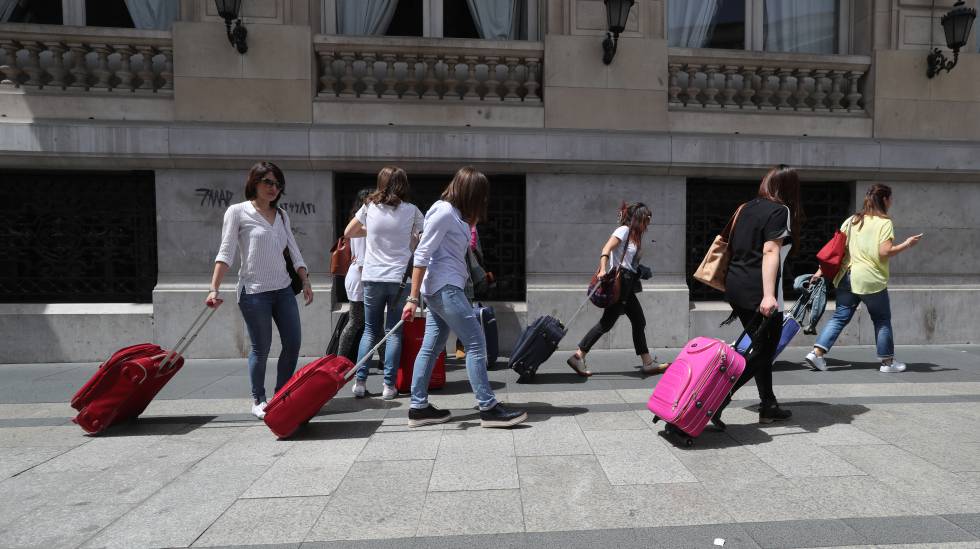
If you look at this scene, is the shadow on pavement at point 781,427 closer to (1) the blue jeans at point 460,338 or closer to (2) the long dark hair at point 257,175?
(1) the blue jeans at point 460,338

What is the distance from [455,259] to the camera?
4180 millimetres

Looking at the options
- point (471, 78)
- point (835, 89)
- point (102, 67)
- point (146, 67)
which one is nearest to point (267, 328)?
point (471, 78)

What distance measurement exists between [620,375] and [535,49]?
172 inches

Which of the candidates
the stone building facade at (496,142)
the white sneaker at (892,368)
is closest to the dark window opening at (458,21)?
the stone building facade at (496,142)

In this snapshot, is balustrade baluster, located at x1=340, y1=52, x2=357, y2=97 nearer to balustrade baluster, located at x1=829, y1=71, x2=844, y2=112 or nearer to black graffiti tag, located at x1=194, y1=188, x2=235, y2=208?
black graffiti tag, located at x1=194, y1=188, x2=235, y2=208

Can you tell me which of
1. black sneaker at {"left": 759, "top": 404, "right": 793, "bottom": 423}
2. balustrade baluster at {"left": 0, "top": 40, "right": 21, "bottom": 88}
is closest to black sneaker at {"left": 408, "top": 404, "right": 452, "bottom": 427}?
black sneaker at {"left": 759, "top": 404, "right": 793, "bottom": 423}

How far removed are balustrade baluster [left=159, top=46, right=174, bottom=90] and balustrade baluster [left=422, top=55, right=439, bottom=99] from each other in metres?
3.19

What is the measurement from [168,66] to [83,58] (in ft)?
3.38

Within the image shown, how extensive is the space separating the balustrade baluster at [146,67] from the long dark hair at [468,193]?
17.5 feet

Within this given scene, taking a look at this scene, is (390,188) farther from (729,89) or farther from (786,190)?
(729,89)

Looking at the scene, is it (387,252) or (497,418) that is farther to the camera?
(387,252)

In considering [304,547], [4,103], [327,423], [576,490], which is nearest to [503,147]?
[327,423]

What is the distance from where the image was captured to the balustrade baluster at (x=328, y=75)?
747 centimetres

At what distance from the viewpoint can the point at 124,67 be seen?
725cm
